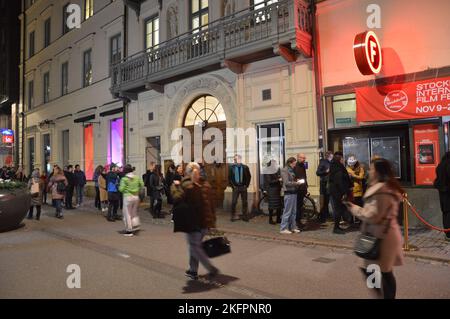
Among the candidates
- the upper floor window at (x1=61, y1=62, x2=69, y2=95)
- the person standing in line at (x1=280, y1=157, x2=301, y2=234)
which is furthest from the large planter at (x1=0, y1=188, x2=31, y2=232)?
the upper floor window at (x1=61, y1=62, x2=69, y2=95)

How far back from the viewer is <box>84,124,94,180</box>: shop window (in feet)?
67.4

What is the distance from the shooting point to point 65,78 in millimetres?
23406

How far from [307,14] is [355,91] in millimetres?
2878

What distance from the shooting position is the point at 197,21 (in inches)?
580

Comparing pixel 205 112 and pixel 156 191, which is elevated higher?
pixel 205 112

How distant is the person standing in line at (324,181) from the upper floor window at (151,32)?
9787mm

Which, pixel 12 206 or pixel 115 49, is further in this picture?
pixel 115 49

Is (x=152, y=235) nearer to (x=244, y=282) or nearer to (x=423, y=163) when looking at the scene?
(x=244, y=282)

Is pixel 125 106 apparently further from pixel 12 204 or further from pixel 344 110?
pixel 344 110

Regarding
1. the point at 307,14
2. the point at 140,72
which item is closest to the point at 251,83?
the point at 307,14

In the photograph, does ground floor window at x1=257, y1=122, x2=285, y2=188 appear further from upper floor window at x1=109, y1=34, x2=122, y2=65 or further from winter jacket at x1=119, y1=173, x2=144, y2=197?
upper floor window at x1=109, y1=34, x2=122, y2=65

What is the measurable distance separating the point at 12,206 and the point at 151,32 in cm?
990

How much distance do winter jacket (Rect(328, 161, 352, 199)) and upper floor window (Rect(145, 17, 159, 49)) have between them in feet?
35.2

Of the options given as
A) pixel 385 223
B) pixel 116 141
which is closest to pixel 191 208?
pixel 385 223
